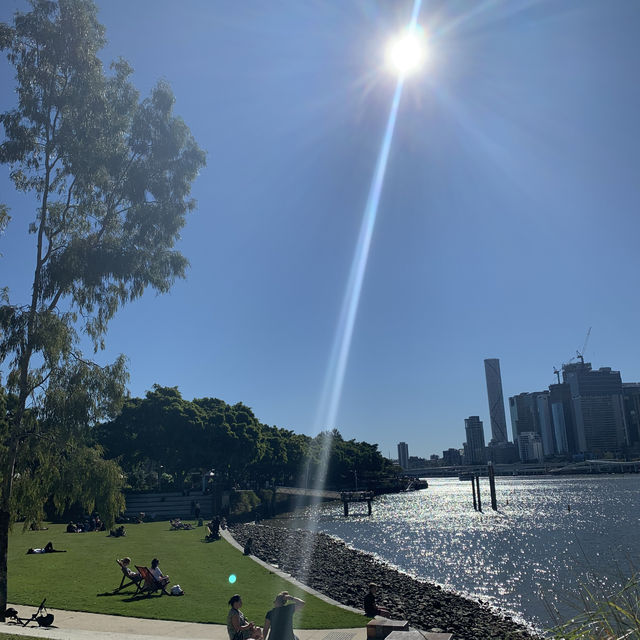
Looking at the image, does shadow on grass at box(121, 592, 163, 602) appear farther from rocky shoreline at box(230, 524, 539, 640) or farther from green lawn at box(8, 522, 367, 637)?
rocky shoreline at box(230, 524, 539, 640)

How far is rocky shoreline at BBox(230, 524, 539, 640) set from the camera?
2203 cm

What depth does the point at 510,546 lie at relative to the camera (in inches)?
1918

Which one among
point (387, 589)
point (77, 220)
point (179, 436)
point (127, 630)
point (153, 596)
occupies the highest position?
point (77, 220)

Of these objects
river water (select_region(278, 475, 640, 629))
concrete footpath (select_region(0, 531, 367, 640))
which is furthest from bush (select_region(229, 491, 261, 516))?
concrete footpath (select_region(0, 531, 367, 640))

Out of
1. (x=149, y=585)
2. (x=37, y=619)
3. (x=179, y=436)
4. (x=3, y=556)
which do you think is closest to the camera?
(x=37, y=619)

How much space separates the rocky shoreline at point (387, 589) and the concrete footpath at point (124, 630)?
661cm

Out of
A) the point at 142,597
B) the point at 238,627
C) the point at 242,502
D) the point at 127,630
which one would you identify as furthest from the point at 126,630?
the point at 242,502

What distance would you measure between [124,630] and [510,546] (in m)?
42.2

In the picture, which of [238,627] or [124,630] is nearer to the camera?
[238,627]

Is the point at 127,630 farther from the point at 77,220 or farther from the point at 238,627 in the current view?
the point at 77,220

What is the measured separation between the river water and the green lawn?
879 cm

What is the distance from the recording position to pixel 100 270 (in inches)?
768

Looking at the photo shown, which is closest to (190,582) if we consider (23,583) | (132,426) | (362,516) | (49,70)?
(23,583)

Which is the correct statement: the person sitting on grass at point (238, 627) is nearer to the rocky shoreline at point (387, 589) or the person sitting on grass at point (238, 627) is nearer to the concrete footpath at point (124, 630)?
the concrete footpath at point (124, 630)
